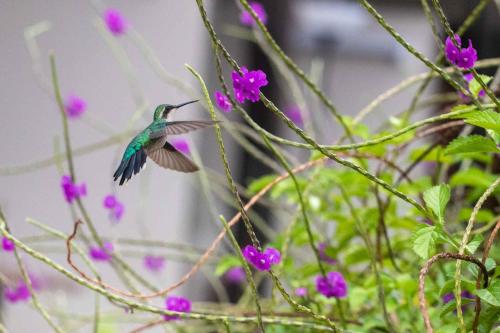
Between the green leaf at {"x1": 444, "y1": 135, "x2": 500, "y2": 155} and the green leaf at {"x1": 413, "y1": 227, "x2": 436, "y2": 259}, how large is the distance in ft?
0.31

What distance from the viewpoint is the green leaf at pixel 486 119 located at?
0.70 m

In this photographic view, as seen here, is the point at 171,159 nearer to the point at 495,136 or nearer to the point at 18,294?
the point at 495,136

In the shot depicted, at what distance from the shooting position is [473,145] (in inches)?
29.4

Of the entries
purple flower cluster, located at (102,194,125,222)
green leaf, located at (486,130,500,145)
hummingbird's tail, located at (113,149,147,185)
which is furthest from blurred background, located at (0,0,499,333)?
hummingbird's tail, located at (113,149,147,185)

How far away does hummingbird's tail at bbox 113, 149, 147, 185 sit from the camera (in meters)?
0.58

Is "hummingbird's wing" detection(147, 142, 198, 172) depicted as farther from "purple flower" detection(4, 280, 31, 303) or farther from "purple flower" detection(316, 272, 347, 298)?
"purple flower" detection(4, 280, 31, 303)

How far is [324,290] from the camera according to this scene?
917 mm

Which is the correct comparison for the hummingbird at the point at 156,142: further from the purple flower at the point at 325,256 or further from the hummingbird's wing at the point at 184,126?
the purple flower at the point at 325,256

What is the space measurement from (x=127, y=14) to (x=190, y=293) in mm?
1284

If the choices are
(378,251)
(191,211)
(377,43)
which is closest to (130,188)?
(191,211)

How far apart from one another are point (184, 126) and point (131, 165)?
50mm

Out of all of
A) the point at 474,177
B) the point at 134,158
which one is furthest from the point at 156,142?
the point at 474,177

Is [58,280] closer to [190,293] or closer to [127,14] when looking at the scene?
[190,293]

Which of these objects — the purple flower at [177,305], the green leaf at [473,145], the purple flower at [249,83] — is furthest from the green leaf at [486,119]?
the purple flower at [177,305]
